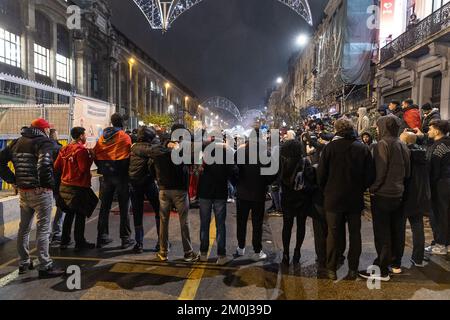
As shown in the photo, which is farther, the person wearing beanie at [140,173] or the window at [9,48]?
the window at [9,48]

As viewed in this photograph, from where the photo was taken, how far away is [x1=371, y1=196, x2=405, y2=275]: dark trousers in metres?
4.51

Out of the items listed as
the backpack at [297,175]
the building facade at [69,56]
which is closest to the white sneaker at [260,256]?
the backpack at [297,175]

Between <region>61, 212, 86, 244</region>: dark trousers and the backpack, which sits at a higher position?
the backpack

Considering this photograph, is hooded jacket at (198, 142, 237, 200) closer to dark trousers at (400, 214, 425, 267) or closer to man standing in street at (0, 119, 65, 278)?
man standing in street at (0, 119, 65, 278)

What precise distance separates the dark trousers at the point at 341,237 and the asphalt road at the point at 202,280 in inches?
9.8

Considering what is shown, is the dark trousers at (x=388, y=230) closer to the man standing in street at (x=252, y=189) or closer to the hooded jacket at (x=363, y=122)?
the man standing in street at (x=252, y=189)

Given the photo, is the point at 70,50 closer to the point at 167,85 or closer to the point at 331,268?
the point at 331,268

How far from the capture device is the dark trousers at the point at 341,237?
175 inches

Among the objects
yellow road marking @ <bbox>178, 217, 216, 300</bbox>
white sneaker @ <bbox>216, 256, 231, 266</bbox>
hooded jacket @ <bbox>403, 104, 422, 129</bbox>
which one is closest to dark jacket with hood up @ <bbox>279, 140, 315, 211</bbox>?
white sneaker @ <bbox>216, 256, 231, 266</bbox>

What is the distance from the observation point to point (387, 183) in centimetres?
448

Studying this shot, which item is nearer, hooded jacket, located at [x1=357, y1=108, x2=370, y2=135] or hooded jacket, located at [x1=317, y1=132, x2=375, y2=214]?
hooded jacket, located at [x1=317, y1=132, x2=375, y2=214]

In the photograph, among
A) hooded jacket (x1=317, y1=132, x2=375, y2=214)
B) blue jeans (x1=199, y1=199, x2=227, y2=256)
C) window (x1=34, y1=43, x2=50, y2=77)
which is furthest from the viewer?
window (x1=34, y1=43, x2=50, y2=77)

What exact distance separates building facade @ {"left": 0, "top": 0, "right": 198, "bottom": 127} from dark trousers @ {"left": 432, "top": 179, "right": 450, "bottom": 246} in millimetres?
14867
